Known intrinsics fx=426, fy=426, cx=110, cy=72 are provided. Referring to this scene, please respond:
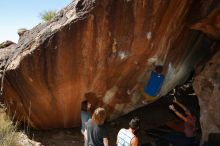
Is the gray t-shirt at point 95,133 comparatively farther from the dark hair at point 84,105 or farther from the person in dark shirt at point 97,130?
the dark hair at point 84,105

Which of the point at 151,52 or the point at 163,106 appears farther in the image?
the point at 163,106

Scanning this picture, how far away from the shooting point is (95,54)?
7.88 meters

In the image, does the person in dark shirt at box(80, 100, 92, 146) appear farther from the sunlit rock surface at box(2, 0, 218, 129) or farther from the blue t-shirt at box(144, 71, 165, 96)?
the blue t-shirt at box(144, 71, 165, 96)

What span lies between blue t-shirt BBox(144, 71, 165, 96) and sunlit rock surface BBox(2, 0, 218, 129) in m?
0.16

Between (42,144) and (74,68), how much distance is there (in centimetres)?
180

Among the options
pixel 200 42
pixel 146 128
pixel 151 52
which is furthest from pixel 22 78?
pixel 200 42

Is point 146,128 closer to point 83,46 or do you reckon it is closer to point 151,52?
point 151,52

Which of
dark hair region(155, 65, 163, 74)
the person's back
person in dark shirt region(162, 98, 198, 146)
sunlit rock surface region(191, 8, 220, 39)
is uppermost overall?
sunlit rock surface region(191, 8, 220, 39)

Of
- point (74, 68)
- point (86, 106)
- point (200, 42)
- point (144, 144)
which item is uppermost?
point (200, 42)

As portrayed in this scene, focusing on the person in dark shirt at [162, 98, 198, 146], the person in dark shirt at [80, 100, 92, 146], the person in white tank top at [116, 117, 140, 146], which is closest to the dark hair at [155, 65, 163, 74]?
the person in dark shirt at [162, 98, 198, 146]

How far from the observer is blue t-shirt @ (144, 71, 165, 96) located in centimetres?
849

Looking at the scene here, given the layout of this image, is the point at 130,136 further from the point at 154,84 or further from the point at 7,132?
the point at 7,132

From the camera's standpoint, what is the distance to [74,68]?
7.89m

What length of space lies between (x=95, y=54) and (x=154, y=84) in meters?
1.48
